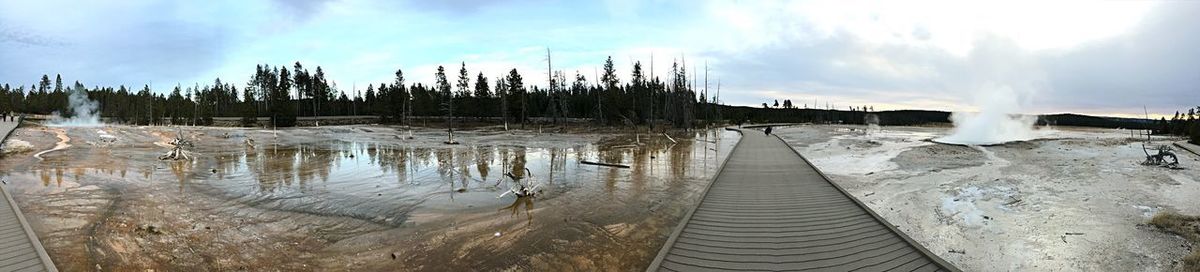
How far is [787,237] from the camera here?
28.5 feet

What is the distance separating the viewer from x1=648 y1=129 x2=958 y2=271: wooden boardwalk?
23.8ft

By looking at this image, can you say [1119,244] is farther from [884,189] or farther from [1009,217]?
[884,189]

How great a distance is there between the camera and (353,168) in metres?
21.8

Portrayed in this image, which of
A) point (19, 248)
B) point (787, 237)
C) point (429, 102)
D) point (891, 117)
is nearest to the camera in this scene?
point (19, 248)

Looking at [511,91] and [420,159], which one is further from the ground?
[511,91]

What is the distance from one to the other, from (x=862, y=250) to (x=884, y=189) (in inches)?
367

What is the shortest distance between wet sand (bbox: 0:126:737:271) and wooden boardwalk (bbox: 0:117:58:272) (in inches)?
16.6

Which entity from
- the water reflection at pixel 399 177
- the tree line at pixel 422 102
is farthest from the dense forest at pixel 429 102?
the water reflection at pixel 399 177

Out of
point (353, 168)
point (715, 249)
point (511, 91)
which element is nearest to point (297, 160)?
point (353, 168)

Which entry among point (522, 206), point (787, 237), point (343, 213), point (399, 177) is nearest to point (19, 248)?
point (343, 213)

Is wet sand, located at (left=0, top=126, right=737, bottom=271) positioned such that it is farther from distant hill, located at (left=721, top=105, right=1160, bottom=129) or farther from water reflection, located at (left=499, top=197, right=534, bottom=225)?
distant hill, located at (left=721, top=105, right=1160, bottom=129)

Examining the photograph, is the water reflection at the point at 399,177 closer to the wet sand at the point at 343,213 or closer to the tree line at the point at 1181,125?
the wet sand at the point at 343,213

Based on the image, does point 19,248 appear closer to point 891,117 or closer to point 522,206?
point 522,206

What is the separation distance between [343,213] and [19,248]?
16.8 feet
